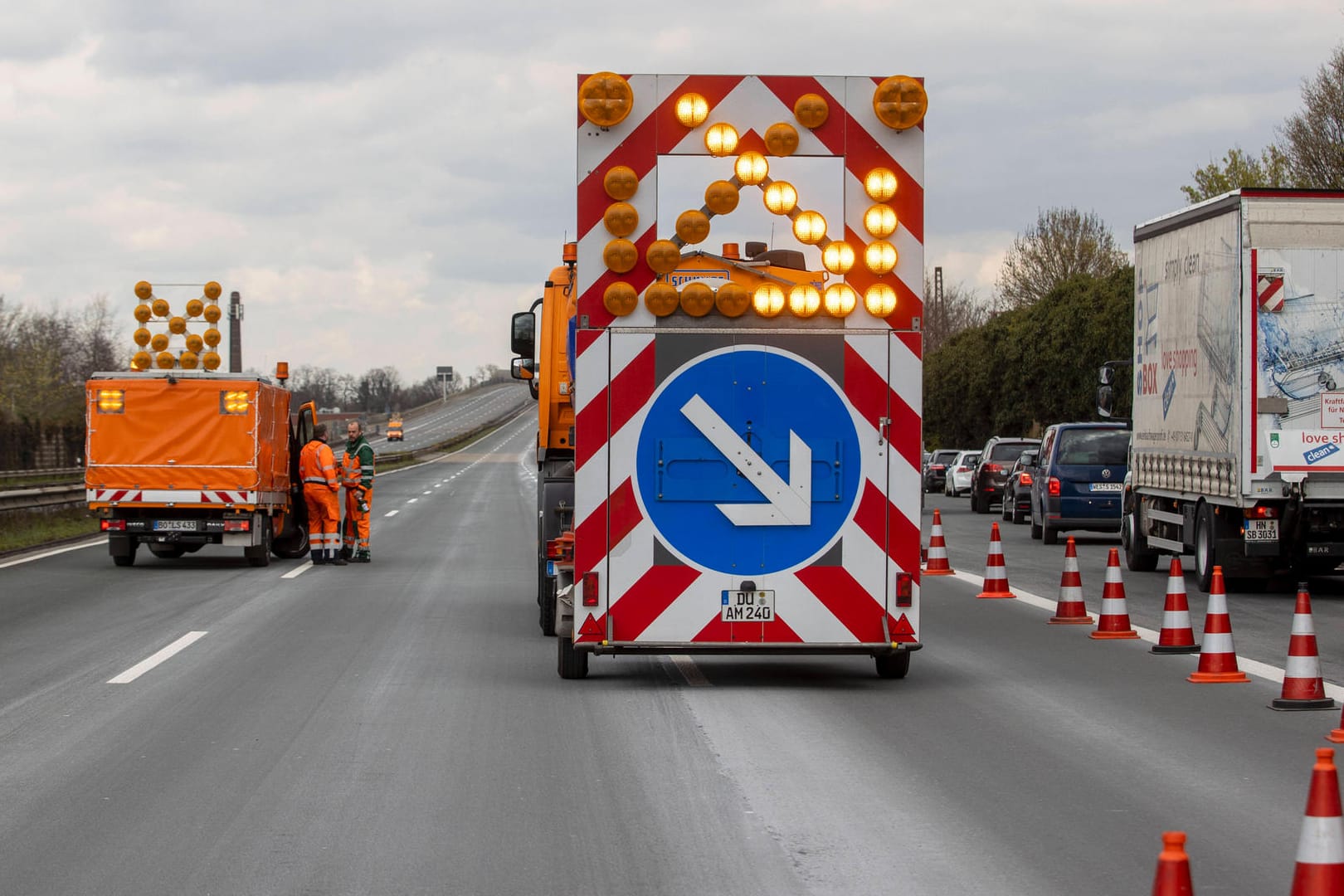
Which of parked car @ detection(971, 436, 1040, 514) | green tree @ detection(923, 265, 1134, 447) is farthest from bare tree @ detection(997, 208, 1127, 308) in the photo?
parked car @ detection(971, 436, 1040, 514)

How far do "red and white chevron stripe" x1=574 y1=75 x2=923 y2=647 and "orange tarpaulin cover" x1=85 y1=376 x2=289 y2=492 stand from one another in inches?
486

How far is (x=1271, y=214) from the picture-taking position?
16.8 m

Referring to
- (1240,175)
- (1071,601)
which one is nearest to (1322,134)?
(1240,175)

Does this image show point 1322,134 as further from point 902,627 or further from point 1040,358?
point 902,627

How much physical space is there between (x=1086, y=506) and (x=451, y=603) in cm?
1366

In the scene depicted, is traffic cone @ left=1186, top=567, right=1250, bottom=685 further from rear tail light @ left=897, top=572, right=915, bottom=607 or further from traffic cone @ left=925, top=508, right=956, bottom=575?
traffic cone @ left=925, top=508, right=956, bottom=575

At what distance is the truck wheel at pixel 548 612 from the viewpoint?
13.5 metres

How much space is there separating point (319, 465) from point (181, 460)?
170 centimetres

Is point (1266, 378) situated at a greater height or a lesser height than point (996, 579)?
greater

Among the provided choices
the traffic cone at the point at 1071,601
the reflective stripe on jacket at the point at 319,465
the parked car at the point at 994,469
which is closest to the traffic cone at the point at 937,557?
the traffic cone at the point at 1071,601

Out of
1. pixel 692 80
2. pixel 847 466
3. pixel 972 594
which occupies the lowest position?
pixel 972 594

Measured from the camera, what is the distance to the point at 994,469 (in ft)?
128

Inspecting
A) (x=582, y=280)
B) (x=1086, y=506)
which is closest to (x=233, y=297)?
(x=1086, y=506)

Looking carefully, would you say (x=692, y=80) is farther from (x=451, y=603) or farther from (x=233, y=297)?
(x=233, y=297)
